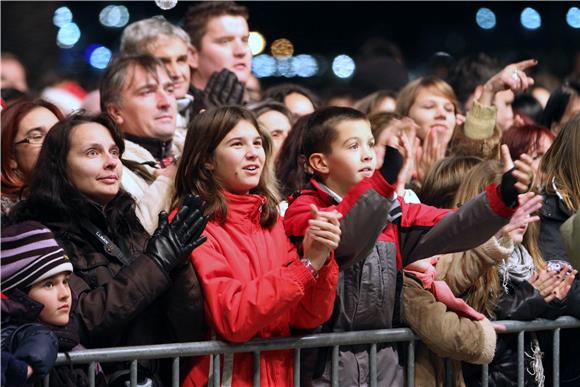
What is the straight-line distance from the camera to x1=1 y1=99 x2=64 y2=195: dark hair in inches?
277

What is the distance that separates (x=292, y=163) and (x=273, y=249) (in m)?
1.45

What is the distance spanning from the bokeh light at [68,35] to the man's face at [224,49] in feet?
26.3

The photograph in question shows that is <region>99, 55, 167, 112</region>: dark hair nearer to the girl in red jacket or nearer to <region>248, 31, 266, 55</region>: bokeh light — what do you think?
the girl in red jacket

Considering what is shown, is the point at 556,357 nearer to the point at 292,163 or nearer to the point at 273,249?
the point at 273,249

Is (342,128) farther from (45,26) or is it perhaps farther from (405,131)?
(45,26)

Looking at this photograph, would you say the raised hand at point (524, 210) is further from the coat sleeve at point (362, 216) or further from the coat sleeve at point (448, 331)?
the coat sleeve at point (362, 216)

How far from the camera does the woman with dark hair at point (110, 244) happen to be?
5.90m

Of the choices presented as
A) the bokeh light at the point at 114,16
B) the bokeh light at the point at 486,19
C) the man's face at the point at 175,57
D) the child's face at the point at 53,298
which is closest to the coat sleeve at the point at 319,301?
the child's face at the point at 53,298

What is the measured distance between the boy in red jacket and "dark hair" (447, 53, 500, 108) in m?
4.91

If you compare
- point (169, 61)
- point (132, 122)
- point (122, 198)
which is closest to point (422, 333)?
point (122, 198)

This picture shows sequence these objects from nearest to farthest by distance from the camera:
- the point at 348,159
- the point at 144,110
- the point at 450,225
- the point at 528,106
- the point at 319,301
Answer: the point at 319,301
the point at 450,225
the point at 348,159
the point at 144,110
the point at 528,106

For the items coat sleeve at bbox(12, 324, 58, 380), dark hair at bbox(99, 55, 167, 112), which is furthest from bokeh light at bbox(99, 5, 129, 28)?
coat sleeve at bbox(12, 324, 58, 380)

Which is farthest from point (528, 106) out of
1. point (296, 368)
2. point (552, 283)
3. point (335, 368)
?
point (296, 368)

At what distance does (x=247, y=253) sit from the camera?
6.23 m
